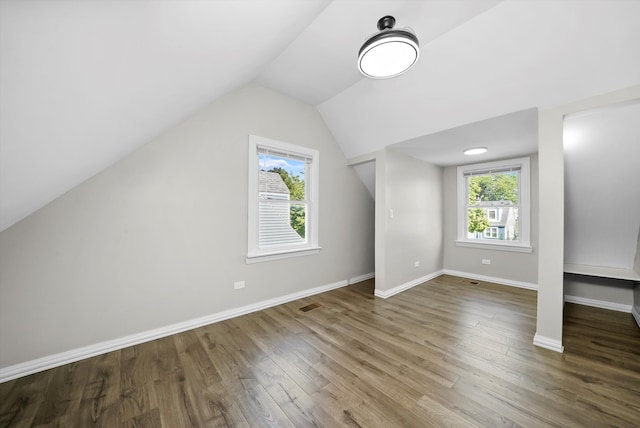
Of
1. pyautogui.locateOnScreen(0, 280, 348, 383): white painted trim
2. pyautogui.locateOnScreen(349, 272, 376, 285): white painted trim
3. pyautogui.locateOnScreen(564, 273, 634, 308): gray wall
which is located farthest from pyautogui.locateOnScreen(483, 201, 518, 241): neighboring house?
pyautogui.locateOnScreen(0, 280, 348, 383): white painted trim

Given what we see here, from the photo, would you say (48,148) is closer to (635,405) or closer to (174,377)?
(174,377)

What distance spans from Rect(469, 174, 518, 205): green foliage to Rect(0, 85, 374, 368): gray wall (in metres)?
3.33

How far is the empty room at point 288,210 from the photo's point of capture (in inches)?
46.1

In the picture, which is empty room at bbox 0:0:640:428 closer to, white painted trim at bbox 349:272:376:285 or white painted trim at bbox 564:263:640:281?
white painted trim at bbox 564:263:640:281

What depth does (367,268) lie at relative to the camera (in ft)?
14.3

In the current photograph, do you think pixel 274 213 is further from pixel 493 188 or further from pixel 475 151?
pixel 493 188

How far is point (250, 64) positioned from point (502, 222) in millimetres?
4625

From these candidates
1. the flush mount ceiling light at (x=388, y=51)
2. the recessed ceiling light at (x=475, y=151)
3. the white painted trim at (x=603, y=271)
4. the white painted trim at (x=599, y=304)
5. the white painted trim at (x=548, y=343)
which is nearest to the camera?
the flush mount ceiling light at (x=388, y=51)

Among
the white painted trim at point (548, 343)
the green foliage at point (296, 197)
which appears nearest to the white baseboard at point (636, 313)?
the white painted trim at point (548, 343)

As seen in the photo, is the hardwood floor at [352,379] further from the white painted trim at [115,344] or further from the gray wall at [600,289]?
the gray wall at [600,289]

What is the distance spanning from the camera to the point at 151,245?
7.38ft

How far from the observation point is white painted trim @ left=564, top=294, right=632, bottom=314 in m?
2.83

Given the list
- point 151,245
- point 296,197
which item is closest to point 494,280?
point 296,197

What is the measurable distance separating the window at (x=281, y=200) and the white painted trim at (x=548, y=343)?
2.58 metres
